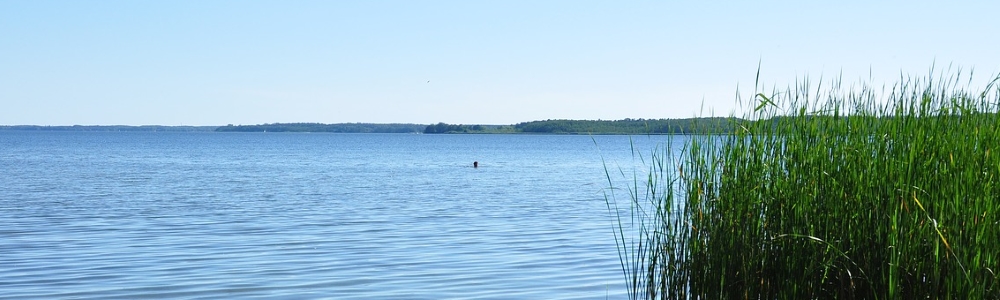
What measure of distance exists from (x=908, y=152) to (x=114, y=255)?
1048 cm

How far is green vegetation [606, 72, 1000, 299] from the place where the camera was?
5.39 m

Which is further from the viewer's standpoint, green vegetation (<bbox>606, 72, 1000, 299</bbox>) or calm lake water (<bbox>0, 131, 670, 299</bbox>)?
calm lake water (<bbox>0, 131, 670, 299</bbox>)

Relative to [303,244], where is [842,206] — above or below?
above

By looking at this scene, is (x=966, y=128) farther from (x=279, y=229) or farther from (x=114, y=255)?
(x=279, y=229)

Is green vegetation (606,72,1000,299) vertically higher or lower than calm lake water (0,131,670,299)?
higher

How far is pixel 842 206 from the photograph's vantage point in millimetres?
5891

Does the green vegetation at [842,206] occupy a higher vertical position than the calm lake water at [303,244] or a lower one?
higher

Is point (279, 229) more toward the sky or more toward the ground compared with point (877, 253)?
more toward the ground

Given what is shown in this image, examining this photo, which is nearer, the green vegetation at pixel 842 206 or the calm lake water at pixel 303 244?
the green vegetation at pixel 842 206

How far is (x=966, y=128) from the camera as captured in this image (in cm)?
589

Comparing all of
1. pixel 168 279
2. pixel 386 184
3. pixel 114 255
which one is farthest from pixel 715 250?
pixel 386 184

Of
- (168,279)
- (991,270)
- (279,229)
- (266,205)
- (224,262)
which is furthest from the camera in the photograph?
(266,205)

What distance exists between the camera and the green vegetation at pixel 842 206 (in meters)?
5.39

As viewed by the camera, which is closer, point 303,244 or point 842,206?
point 842,206
